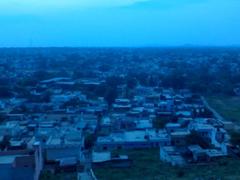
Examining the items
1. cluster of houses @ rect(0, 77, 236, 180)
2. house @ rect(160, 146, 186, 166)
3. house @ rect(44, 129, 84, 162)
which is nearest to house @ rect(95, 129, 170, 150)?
cluster of houses @ rect(0, 77, 236, 180)

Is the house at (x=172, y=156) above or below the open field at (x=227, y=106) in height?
above

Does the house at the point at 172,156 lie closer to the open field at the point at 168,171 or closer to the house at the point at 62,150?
the open field at the point at 168,171

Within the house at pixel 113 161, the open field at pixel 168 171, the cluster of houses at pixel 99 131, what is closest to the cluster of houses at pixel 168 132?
the cluster of houses at pixel 99 131

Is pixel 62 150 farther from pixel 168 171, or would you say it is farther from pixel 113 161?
pixel 168 171

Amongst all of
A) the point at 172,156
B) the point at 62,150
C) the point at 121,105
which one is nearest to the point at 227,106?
the point at 121,105

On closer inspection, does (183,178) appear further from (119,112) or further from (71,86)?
(71,86)
